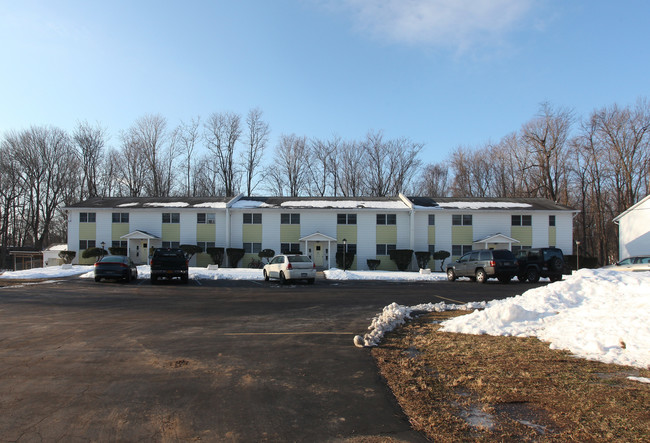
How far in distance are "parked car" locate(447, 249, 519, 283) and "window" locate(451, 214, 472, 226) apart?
45.8 ft

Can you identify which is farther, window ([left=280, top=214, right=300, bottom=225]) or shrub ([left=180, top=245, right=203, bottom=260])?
window ([left=280, top=214, right=300, bottom=225])

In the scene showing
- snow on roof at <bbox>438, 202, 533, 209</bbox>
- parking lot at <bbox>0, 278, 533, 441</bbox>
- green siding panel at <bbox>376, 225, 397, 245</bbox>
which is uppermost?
snow on roof at <bbox>438, 202, 533, 209</bbox>

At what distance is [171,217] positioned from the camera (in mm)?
39500

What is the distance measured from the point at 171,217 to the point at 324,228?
14.1 m

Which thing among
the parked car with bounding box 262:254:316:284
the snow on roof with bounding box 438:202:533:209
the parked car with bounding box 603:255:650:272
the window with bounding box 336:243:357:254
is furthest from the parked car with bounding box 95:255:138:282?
the snow on roof with bounding box 438:202:533:209

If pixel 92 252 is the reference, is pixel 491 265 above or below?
below

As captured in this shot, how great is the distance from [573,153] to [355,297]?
47.7 meters

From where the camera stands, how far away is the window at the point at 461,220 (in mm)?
39219

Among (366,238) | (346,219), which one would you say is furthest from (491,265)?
(346,219)

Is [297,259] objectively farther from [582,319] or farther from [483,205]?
[483,205]

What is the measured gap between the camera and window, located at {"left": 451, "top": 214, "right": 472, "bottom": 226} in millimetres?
39219

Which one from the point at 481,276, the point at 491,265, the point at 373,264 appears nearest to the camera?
the point at 491,265

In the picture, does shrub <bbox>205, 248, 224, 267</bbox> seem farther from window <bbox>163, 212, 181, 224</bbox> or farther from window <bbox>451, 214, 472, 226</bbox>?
window <bbox>451, 214, 472, 226</bbox>

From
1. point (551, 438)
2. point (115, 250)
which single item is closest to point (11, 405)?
point (551, 438)
